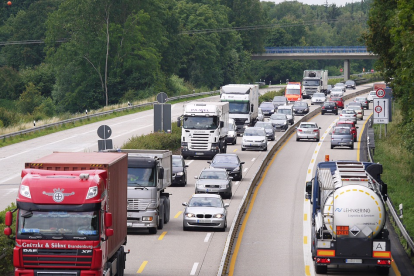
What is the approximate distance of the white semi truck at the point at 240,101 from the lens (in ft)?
205

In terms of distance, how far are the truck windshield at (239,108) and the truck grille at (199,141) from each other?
43.9 ft

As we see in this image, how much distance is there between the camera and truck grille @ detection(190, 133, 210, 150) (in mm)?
49812

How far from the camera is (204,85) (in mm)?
128375

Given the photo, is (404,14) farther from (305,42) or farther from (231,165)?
(305,42)

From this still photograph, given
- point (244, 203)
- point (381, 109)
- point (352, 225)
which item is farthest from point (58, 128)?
point (352, 225)

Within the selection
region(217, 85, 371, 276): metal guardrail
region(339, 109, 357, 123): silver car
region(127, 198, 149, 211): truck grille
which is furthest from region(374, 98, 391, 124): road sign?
region(127, 198, 149, 211): truck grille

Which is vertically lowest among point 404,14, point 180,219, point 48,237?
point 180,219

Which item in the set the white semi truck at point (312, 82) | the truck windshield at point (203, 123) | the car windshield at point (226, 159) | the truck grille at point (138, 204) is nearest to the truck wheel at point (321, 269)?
the truck grille at point (138, 204)

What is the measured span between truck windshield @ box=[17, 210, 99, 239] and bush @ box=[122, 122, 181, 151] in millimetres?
28990

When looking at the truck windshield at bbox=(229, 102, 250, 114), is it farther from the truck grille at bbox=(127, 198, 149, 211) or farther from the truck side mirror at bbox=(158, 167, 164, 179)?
the truck grille at bbox=(127, 198, 149, 211)

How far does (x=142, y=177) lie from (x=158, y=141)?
22.1 meters

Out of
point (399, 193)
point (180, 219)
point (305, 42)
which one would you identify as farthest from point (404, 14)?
point (305, 42)

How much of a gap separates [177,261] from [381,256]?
20.9ft

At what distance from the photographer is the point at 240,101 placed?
63031 millimetres
